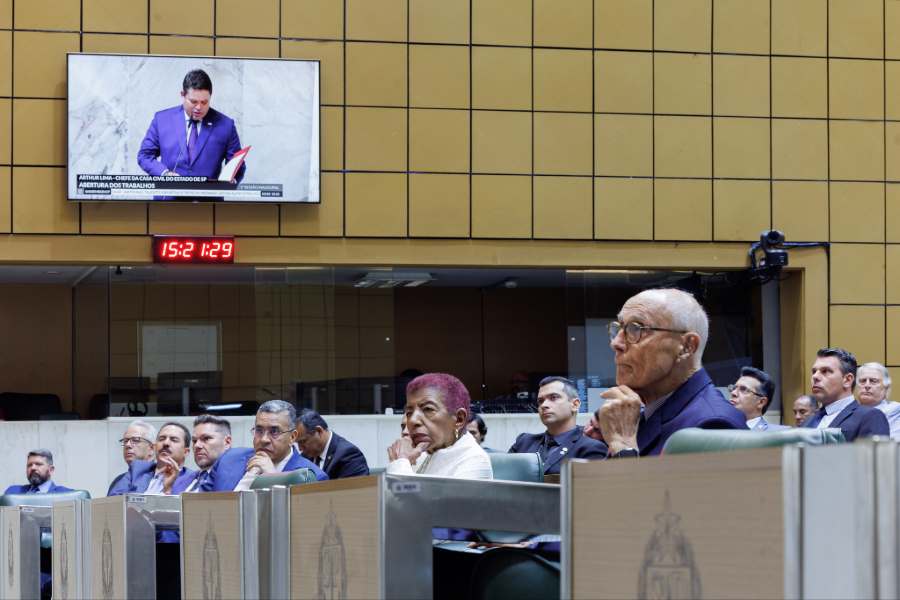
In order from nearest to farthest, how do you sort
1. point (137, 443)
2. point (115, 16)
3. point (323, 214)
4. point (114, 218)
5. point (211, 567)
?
point (211, 567) → point (137, 443) → point (114, 218) → point (115, 16) → point (323, 214)

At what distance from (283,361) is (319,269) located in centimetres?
111

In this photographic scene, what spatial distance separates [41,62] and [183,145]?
178cm

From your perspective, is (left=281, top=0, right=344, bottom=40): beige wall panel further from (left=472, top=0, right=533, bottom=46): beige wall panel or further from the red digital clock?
the red digital clock

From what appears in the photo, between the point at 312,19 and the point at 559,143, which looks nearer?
the point at 312,19

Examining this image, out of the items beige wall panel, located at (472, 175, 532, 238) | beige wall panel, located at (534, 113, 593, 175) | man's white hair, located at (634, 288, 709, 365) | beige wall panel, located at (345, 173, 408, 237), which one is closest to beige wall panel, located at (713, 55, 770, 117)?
beige wall panel, located at (534, 113, 593, 175)

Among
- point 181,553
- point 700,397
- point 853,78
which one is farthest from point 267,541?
point 853,78

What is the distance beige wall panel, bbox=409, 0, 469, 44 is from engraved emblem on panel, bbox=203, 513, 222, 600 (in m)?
12.8

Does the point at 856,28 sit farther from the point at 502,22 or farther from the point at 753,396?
the point at 753,396

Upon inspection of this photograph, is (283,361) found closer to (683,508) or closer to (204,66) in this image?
(204,66)

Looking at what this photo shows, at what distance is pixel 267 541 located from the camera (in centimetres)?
350

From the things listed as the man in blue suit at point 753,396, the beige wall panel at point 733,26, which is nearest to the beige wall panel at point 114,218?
the beige wall panel at point 733,26

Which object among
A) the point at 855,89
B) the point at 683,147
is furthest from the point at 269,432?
the point at 855,89

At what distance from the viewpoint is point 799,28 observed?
16.7 meters

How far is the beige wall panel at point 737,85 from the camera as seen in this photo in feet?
54.5
